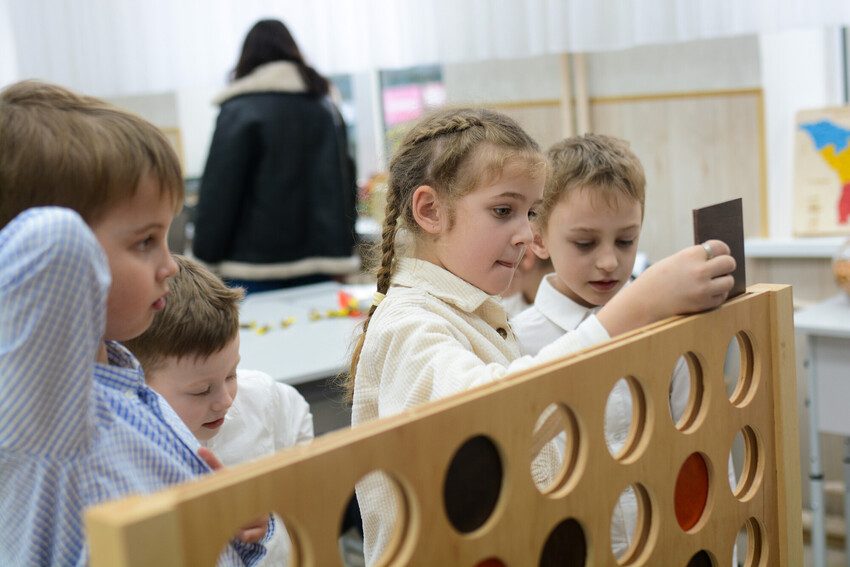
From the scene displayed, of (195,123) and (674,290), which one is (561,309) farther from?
(195,123)

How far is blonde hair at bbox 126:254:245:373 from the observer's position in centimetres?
135

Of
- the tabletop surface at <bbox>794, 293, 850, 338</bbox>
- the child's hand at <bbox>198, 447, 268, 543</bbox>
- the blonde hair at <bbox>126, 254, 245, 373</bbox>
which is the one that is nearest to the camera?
the child's hand at <bbox>198, 447, 268, 543</bbox>

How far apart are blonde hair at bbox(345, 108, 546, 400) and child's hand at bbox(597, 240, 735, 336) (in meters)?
0.27

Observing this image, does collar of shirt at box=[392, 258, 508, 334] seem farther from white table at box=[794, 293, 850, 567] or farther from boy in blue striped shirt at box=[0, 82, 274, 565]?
white table at box=[794, 293, 850, 567]

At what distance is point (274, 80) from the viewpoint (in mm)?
3113

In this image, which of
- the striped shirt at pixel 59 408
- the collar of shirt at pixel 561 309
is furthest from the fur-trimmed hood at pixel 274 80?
the striped shirt at pixel 59 408

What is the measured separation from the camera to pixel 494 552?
0.77 meters

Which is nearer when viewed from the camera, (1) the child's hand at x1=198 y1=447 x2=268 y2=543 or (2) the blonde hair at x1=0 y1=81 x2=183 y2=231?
(2) the blonde hair at x1=0 y1=81 x2=183 y2=231

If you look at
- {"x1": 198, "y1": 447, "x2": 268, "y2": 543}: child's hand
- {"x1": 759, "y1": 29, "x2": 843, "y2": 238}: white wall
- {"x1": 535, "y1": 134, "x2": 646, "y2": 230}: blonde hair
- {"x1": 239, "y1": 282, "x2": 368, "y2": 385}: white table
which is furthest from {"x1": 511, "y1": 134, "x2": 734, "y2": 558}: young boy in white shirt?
{"x1": 759, "y1": 29, "x2": 843, "y2": 238}: white wall

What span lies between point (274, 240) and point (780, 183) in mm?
1587

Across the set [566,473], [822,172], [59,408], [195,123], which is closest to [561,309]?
[566,473]

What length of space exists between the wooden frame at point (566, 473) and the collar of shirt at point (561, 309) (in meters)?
0.44

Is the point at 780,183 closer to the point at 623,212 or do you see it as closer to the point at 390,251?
the point at 623,212

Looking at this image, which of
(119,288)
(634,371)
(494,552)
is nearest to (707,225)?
(634,371)
